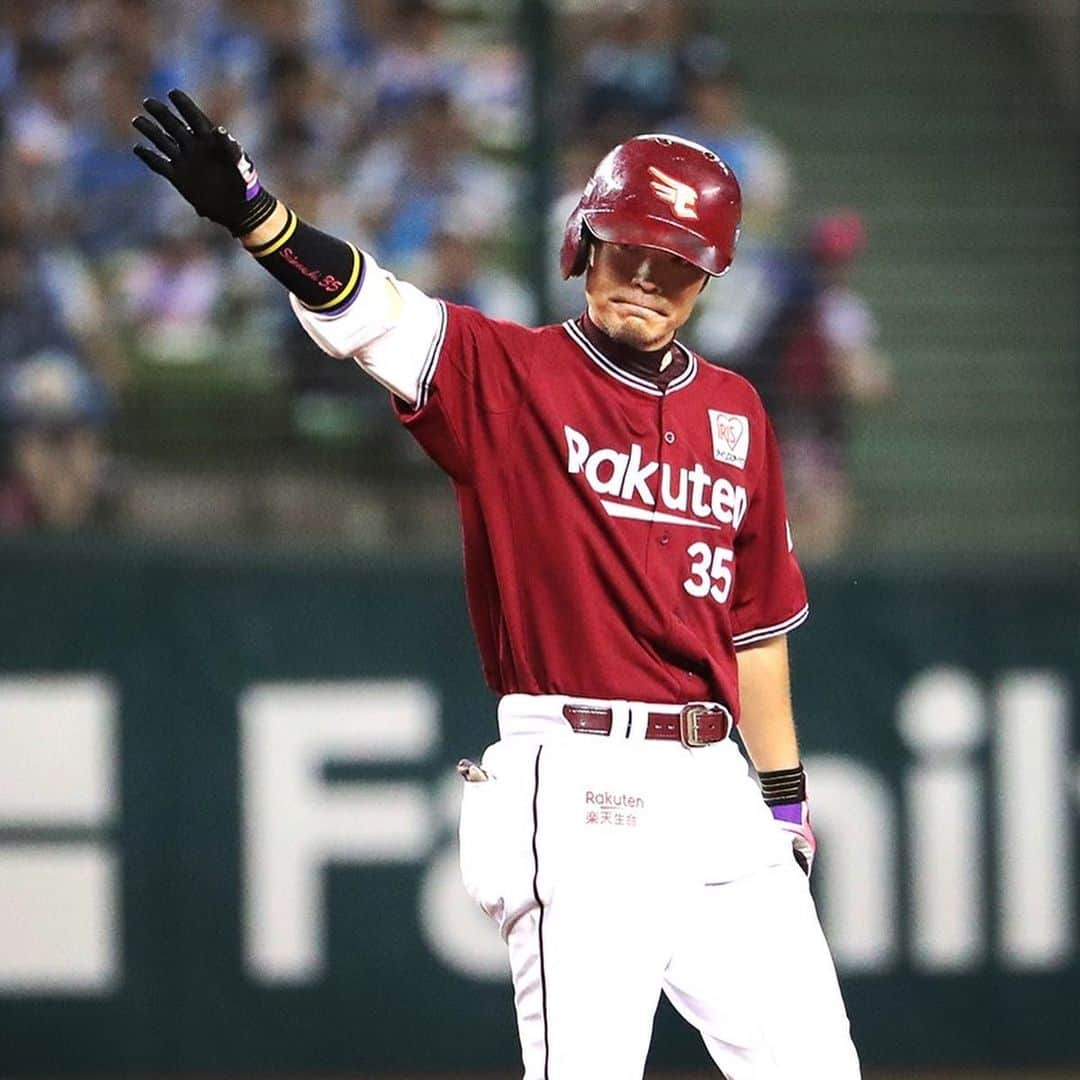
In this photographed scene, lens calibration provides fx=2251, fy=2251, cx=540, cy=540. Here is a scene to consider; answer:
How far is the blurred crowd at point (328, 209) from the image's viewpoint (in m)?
6.98

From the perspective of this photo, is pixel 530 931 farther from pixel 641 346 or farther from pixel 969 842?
pixel 969 842

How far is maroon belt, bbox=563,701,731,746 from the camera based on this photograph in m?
3.79

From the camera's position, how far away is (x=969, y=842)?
22.4ft

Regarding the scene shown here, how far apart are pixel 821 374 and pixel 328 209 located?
1745 mm

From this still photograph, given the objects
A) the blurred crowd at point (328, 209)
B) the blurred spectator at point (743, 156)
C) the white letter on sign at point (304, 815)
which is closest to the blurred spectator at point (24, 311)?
the blurred crowd at point (328, 209)

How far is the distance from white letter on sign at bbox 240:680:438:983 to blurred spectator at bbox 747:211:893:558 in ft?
4.93

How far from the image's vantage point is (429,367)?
12.3 ft

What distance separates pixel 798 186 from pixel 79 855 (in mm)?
3388

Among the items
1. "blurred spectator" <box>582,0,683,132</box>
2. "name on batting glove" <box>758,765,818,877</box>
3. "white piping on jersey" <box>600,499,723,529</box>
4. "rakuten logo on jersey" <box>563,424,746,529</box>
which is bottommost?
"name on batting glove" <box>758,765,818,877</box>

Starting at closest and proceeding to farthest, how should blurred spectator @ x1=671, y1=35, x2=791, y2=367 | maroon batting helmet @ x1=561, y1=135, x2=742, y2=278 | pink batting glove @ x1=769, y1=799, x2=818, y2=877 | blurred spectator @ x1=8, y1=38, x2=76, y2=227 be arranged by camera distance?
maroon batting helmet @ x1=561, y1=135, x2=742, y2=278 < pink batting glove @ x1=769, y1=799, x2=818, y2=877 < blurred spectator @ x1=8, y1=38, x2=76, y2=227 < blurred spectator @ x1=671, y1=35, x2=791, y2=367

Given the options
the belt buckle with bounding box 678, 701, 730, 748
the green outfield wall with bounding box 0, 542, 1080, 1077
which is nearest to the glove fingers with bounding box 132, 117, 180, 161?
the belt buckle with bounding box 678, 701, 730, 748

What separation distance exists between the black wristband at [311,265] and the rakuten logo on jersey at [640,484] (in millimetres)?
470

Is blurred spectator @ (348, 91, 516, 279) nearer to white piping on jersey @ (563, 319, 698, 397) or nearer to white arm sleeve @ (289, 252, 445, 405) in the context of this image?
white piping on jersey @ (563, 319, 698, 397)

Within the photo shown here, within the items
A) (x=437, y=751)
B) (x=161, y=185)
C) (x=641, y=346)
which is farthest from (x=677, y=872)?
(x=161, y=185)
